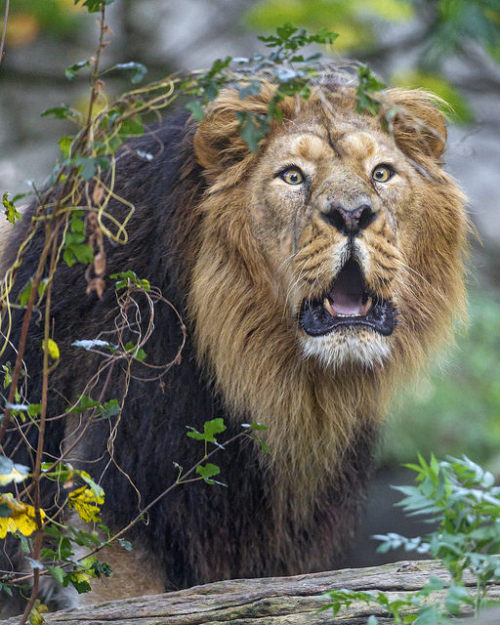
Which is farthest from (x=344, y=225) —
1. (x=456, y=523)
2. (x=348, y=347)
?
(x=456, y=523)

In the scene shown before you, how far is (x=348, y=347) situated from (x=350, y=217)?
39 cm

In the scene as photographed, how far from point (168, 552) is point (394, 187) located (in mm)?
1420

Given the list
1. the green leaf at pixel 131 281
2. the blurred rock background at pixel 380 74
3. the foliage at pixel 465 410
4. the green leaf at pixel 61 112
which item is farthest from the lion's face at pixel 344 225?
the foliage at pixel 465 410

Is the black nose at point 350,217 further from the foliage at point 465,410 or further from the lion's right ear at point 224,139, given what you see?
the foliage at point 465,410

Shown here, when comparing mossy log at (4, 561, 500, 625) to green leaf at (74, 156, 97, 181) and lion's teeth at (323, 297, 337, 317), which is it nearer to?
lion's teeth at (323, 297, 337, 317)

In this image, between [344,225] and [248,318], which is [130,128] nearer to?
[344,225]

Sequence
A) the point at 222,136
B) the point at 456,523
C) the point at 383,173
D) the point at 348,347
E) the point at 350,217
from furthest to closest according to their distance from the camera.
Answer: the point at 222,136 → the point at 383,173 → the point at 348,347 → the point at 350,217 → the point at 456,523

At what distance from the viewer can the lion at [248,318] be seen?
321 centimetres

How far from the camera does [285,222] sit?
3.20 meters

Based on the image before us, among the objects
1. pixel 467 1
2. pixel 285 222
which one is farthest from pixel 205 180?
pixel 467 1

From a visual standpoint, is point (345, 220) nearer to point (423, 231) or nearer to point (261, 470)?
point (423, 231)

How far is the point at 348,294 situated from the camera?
10.3 ft

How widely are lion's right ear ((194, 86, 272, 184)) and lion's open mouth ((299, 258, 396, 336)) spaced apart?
49 centimetres

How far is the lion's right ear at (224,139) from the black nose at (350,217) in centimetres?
41
